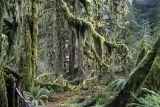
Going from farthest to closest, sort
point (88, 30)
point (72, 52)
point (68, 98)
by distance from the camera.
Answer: point (72, 52)
point (88, 30)
point (68, 98)

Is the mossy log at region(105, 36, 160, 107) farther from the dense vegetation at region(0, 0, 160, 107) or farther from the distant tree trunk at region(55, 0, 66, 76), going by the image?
the distant tree trunk at region(55, 0, 66, 76)

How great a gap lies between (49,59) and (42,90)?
20.3 ft

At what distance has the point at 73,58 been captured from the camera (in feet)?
65.1

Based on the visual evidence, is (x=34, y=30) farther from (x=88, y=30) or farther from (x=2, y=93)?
(x=2, y=93)

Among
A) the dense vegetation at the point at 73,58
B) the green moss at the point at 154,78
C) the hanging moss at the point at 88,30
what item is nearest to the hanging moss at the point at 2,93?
the dense vegetation at the point at 73,58

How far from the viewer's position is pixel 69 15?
17.5 m

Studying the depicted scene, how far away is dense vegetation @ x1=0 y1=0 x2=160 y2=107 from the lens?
855 centimetres

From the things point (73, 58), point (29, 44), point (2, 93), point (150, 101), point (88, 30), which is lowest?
point (73, 58)

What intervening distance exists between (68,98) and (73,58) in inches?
179

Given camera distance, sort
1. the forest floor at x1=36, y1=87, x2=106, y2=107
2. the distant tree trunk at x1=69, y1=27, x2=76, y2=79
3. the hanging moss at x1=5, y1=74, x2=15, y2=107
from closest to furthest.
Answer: the hanging moss at x1=5, y1=74, x2=15, y2=107 < the forest floor at x1=36, y1=87, x2=106, y2=107 < the distant tree trunk at x1=69, y1=27, x2=76, y2=79

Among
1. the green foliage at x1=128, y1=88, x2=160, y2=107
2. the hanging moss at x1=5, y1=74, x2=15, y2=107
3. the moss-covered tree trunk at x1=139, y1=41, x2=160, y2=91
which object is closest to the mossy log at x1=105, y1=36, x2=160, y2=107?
the moss-covered tree trunk at x1=139, y1=41, x2=160, y2=91

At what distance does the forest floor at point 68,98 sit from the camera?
1381cm

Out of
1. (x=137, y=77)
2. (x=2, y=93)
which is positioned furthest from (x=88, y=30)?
(x=2, y=93)

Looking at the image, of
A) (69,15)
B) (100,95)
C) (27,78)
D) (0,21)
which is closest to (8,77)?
(0,21)
